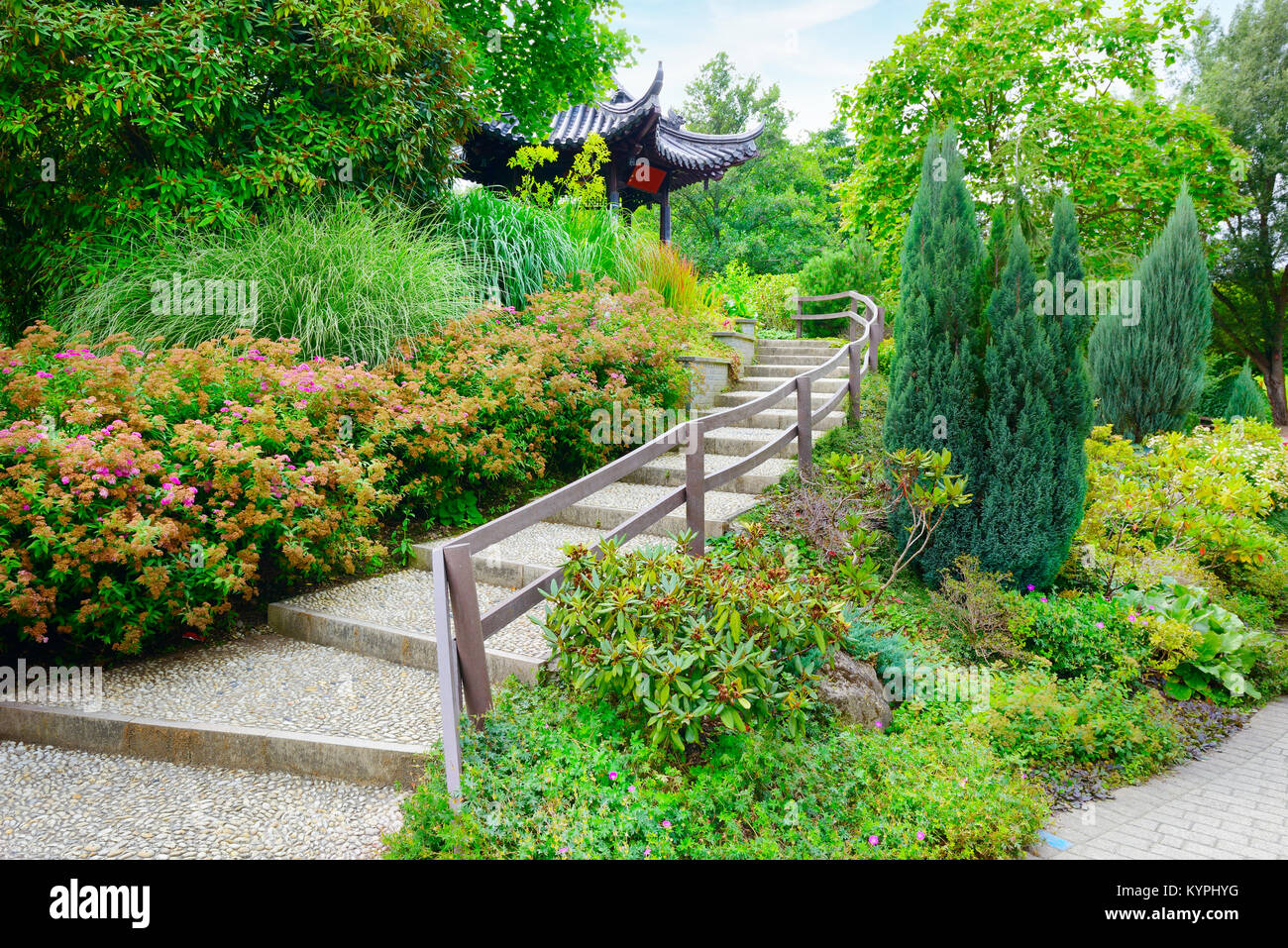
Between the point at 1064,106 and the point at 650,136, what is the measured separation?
6.51 meters

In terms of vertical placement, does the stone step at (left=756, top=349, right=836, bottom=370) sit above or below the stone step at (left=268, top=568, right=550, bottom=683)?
above

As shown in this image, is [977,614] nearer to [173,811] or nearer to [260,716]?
[260,716]

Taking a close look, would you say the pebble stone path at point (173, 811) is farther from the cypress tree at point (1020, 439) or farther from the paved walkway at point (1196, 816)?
the cypress tree at point (1020, 439)

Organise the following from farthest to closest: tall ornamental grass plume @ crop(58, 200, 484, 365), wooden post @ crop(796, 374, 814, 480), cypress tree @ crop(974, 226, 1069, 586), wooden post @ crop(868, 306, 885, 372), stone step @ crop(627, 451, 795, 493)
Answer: wooden post @ crop(868, 306, 885, 372) < stone step @ crop(627, 451, 795, 493) < wooden post @ crop(796, 374, 814, 480) < tall ornamental grass plume @ crop(58, 200, 484, 365) < cypress tree @ crop(974, 226, 1069, 586)

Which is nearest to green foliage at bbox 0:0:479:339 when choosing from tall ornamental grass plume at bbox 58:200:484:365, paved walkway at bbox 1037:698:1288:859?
tall ornamental grass plume at bbox 58:200:484:365

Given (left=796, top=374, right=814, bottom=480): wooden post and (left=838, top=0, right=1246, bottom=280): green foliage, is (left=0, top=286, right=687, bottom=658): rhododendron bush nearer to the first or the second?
(left=796, top=374, right=814, bottom=480): wooden post

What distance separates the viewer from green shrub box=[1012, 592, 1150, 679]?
460 centimetres

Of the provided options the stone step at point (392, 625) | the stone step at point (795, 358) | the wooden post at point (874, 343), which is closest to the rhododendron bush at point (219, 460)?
the stone step at point (392, 625)

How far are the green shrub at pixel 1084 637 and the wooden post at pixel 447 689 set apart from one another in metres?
3.64

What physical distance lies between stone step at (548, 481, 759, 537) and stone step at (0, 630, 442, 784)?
6.69 ft

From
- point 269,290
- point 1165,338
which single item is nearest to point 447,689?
point 269,290
